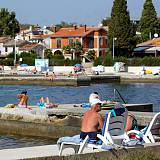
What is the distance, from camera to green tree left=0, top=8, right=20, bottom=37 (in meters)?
117

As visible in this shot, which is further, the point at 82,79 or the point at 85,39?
the point at 85,39

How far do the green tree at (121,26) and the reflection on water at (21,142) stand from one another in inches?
2483

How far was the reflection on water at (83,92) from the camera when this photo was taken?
4481 cm

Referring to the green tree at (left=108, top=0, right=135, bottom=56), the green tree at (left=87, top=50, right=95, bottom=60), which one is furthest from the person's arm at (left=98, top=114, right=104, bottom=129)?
the green tree at (left=87, top=50, right=95, bottom=60)

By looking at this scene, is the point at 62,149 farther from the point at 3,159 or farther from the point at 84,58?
the point at 84,58

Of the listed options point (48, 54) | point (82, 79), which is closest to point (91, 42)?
point (48, 54)

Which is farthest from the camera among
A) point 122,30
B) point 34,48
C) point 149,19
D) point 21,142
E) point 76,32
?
point 34,48

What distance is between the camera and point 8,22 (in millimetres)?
117000

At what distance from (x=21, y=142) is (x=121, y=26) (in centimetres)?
6413

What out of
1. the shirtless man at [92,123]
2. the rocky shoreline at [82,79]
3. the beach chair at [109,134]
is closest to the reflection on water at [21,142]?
the beach chair at [109,134]

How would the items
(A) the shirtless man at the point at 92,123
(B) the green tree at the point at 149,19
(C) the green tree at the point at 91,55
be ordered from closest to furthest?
(A) the shirtless man at the point at 92,123, (C) the green tree at the point at 91,55, (B) the green tree at the point at 149,19

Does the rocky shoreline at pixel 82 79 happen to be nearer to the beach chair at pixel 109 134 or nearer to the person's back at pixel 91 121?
the beach chair at pixel 109 134

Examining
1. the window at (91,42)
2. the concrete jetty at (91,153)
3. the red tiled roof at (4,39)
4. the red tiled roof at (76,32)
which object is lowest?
the concrete jetty at (91,153)

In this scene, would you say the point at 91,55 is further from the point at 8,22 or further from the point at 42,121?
the point at 42,121
